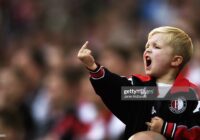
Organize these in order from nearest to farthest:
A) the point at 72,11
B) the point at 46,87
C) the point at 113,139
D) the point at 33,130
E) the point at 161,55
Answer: the point at 161,55
the point at 113,139
the point at 33,130
the point at 46,87
the point at 72,11

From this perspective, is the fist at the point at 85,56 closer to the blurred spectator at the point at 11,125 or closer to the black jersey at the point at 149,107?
the black jersey at the point at 149,107

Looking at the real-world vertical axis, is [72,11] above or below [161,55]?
above

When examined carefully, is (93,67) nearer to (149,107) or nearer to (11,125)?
(149,107)

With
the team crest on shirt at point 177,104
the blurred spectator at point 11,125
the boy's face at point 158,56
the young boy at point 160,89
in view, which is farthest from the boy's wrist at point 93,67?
the blurred spectator at point 11,125

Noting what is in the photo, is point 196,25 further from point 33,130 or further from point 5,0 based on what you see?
point 5,0

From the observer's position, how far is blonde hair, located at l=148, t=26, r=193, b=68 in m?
2.79

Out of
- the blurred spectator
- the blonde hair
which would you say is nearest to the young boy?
the blonde hair

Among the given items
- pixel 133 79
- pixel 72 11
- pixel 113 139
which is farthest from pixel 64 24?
pixel 133 79

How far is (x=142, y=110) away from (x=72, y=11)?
1117 cm

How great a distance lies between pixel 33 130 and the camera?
744 centimetres

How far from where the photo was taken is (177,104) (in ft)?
9.27

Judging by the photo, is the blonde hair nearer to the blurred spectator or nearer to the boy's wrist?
the boy's wrist

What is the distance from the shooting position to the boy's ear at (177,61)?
2.81m

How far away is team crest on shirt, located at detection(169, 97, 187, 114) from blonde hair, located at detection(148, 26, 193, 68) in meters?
0.12
